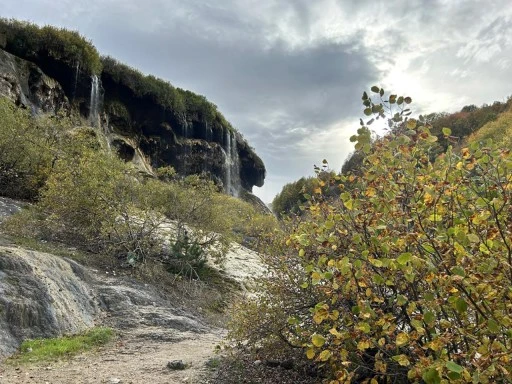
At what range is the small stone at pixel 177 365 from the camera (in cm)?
903

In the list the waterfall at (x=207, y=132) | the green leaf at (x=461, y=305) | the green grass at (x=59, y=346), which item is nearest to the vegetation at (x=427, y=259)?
the green leaf at (x=461, y=305)

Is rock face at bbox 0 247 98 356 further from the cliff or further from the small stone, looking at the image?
the cliff

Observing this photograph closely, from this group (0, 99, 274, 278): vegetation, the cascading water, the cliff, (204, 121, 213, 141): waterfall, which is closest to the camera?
(0, 99, 274, 278): vegetation

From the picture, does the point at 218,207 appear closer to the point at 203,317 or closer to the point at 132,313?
the point at 203,317

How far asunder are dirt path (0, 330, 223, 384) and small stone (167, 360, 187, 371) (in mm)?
118

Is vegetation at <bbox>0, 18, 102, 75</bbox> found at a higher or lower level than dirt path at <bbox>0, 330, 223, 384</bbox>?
higher

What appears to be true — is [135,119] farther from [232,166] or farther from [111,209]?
[111,209]

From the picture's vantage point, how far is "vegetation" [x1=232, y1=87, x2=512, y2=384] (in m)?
3.00

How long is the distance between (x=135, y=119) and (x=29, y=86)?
18.0 metres

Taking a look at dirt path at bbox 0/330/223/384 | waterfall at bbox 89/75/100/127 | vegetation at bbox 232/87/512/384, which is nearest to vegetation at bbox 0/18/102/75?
waterfall at bbox 89/75/100/127

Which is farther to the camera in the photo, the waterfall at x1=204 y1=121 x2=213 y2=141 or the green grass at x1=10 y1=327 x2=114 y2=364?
the waterfall at x1=204 y1=121 x2=213 y2=141

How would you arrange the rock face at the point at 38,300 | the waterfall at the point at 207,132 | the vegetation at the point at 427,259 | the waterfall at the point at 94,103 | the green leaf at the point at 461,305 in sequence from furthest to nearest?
the waterfall at the point at 207,132 < the waterfall at the point at 94,103 < the rock face at the point at 38,300 < the vegetation at the point at 427,259 < the green leaf at the point at 461,305

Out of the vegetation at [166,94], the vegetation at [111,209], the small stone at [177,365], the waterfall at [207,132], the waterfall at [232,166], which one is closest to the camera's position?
the small stone at [177,365]

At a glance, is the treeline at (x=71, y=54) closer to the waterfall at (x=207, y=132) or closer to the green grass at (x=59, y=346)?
the waterfall at (x=207, y=132)
